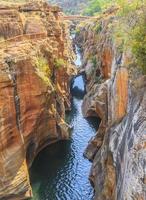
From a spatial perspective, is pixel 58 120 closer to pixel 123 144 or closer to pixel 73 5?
pixel 123 144

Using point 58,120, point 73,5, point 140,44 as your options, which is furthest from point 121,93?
point 73,5

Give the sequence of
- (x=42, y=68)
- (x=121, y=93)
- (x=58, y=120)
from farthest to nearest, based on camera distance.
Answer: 1. (x=58, y=120)
2. (x=42, y=68)
3. (x=121, y=93)

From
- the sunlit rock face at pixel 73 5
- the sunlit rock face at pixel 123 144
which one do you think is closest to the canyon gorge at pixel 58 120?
the sunlit rock face at pixel 123 144

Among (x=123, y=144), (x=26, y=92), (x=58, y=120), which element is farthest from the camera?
(x=58, y=120)

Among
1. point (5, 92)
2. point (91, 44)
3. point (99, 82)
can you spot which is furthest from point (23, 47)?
point (91, 44)

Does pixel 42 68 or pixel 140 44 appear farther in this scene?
pixel 42 68
